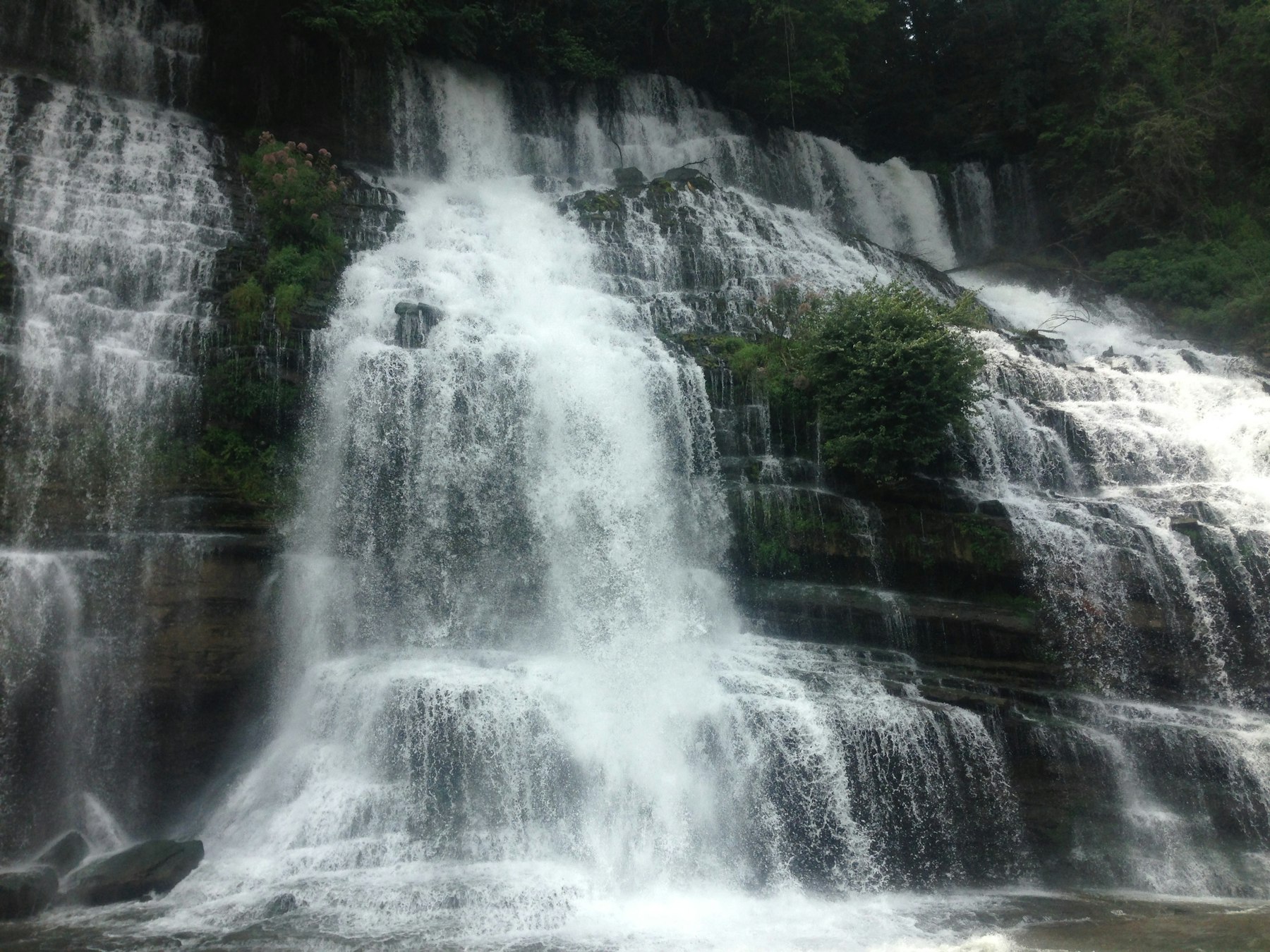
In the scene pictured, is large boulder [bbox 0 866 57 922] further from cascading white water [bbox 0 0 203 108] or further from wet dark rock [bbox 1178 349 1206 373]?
wet dark rock [bbox 1178 349 1206 373]

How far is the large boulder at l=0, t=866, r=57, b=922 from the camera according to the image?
341 inches

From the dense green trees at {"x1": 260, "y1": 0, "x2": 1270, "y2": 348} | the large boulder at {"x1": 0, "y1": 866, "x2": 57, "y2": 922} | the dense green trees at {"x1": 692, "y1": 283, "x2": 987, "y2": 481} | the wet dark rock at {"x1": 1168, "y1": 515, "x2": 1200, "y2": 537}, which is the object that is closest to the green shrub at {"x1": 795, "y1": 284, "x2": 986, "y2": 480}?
the dense green trees at {"x1": 692, "y1": 283, "x2": 987, "y2": 481}

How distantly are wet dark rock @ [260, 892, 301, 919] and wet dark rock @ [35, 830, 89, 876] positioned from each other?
8.67ft

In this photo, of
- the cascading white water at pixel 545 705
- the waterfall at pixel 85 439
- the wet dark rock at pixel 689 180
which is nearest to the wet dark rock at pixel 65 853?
the waterfall at pixel 85 439

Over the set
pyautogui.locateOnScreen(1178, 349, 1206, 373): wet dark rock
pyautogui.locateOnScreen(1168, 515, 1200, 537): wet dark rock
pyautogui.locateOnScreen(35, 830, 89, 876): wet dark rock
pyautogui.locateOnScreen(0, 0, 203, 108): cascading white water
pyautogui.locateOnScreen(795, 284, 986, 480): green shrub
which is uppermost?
pyautogui.locateOnScreen(0, 0, 203, 108): cascading white water

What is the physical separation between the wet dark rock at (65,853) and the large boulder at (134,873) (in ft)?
0.58

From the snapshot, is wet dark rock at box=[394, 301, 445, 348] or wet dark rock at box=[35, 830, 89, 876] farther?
wet dark rock at box=[394, 301, 445, 348]

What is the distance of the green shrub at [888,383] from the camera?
13.7 m

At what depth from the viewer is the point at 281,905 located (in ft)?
28.7

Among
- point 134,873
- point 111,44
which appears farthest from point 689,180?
point 134,873

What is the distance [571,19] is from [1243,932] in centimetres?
2505

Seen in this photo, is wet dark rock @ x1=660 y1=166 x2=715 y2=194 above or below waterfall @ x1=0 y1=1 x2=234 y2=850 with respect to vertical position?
above

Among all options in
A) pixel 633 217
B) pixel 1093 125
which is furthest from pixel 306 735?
pixel 1093 125

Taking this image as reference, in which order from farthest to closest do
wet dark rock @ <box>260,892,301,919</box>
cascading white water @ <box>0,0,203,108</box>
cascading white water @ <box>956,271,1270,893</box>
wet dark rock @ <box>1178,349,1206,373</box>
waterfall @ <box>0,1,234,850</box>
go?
wet dark rock @ <box>1178,349,1206,373</box> → cascading white water @ <box>0,0,203,108</box> → cascading white water @ <box>956,271,1270,893</box> → waterfall @ <box>0,1,234,850</box> → wet dark rock @ <box>260,892,301,919</box>
